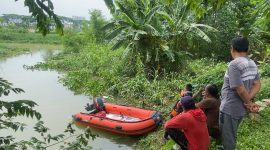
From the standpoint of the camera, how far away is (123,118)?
908 centimetres

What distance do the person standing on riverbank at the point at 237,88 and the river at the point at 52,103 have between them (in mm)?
3830

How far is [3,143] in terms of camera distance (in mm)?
2158

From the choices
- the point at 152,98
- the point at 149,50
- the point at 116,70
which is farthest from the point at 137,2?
the point at 152,98

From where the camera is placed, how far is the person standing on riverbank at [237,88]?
3.41 meters

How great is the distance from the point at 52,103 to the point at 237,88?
31.3ft

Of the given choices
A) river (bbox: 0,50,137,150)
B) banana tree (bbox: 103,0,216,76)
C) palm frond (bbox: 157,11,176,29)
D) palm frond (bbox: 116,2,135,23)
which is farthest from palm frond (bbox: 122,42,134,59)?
river (bbox: 0,50,137,150)

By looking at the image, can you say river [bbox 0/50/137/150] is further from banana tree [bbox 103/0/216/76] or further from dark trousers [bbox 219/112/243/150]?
dark trousers [bbox 219/112/243/150]

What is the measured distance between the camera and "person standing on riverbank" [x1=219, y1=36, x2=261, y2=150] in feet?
11.2

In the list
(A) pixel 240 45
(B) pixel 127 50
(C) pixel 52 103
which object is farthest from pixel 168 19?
Answer: (A) pixel 240 45

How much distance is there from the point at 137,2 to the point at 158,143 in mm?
7181

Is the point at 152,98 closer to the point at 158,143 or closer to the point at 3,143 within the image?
the point at 158,143

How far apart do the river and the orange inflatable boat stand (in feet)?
0.90

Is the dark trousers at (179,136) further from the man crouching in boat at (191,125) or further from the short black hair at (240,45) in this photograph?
the short black hair at (240,45)

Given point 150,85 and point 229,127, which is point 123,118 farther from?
point 229,127
